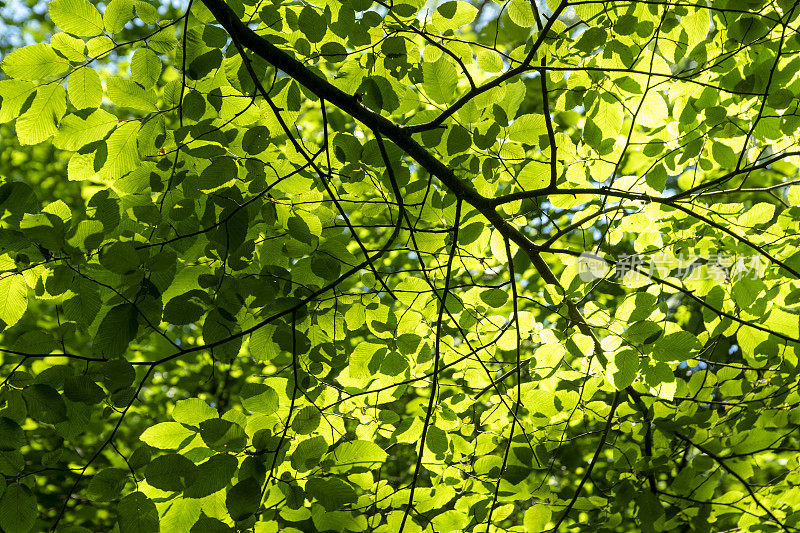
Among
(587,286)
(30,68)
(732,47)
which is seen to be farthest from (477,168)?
(30,68)

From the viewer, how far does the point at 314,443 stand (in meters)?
1.48

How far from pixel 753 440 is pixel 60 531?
2.54 metres

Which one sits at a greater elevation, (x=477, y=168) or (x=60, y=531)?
(x=477, y=168)

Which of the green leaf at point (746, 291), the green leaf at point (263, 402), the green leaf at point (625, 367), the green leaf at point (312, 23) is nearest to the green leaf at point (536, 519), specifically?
the green leaf at point (625, 367)

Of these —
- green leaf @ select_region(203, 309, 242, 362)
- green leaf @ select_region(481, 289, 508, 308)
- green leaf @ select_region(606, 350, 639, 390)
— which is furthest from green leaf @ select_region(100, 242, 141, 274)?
green leaf @ select_region(606, 350, 639, 390)

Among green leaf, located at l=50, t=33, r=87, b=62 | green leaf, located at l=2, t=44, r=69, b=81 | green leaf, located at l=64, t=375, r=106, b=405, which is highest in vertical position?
green leaf, located at l=50, t=33, r=87, b=62

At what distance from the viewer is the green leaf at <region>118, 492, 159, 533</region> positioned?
4.26ft

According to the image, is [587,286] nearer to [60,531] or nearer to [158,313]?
[158,313]

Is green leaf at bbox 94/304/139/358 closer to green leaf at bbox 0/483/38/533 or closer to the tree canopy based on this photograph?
the tree canopy

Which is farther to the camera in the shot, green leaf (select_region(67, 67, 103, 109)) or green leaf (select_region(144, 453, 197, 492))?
green leaf (select_region(67, 67, 103, 109))

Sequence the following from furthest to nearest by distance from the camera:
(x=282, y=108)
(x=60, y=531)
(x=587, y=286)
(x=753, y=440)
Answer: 1. (x=753, y=440)
2. (x=587, y=286)
3. (x=282, y=108)
4. (x=60, y=531)

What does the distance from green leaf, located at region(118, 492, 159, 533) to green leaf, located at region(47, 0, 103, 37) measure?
1.23 metres

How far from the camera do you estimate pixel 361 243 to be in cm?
171

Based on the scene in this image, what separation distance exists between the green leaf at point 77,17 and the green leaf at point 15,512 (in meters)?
1.19
